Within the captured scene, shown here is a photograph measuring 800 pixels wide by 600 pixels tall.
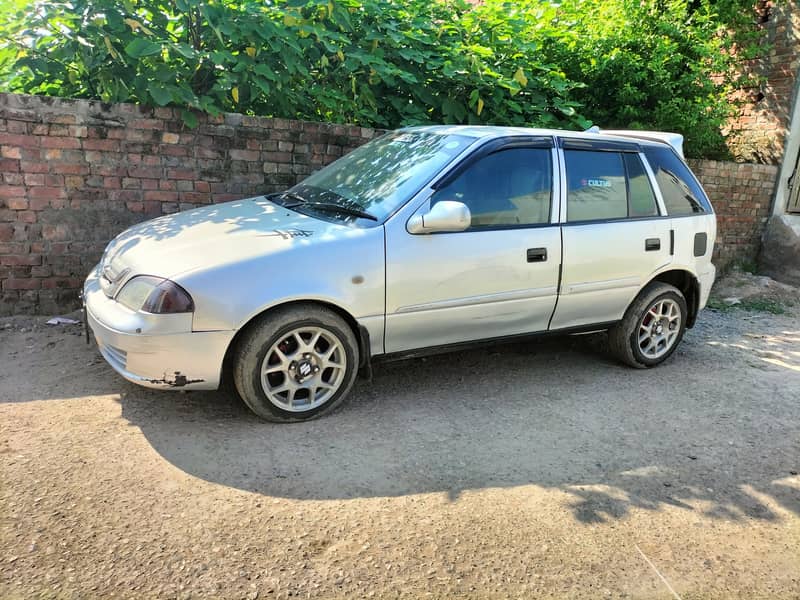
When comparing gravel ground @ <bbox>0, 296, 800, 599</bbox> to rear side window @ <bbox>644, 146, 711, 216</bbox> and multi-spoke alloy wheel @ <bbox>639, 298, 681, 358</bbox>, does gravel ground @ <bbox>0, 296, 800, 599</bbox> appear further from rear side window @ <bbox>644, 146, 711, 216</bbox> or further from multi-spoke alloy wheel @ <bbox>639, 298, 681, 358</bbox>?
rear side window @ <bbox>644, 146, 711, 216</bbox>

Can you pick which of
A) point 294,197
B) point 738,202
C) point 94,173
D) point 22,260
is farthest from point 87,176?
point 738,202

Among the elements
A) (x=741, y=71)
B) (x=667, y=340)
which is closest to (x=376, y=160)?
(x=667, y=340)

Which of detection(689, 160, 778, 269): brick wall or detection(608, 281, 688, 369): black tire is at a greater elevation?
detection(689, 160, 778, 269): brick wall

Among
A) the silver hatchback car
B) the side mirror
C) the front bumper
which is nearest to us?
the front bumper

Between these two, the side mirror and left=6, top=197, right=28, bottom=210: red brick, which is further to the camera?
left=6, top=197, right=28, bottom=210: red brick

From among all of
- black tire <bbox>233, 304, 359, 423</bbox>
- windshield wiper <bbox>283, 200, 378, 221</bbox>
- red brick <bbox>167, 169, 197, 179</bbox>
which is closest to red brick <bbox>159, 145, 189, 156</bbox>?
red brick <bbox>167, 169, 197, 179</bbox>

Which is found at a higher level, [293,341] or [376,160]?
[376,160]

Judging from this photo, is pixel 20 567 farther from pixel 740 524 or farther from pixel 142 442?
pixel 740 524

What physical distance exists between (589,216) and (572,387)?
1244 mm

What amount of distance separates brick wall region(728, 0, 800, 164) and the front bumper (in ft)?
27.2

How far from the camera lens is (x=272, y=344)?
3420mm

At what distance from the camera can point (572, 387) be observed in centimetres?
449

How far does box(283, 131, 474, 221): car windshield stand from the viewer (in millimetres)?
3865

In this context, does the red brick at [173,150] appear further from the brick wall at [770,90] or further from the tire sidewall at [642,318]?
the brick wall at [770,90]
